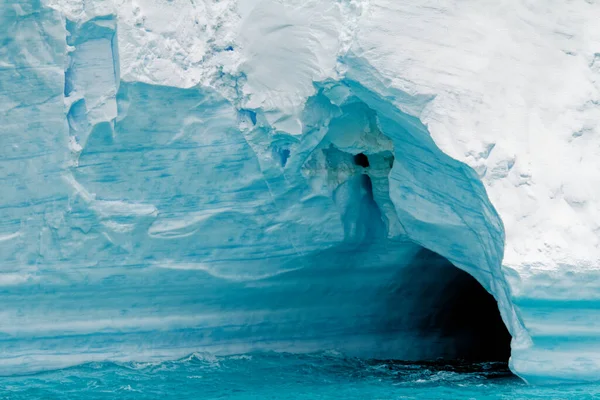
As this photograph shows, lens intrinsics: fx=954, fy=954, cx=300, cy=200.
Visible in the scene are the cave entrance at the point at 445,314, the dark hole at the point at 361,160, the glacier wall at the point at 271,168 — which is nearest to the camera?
the glacier wall at the point at 271,168

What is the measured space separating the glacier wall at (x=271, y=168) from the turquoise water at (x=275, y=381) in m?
0.17

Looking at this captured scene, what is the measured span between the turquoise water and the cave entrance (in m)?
0.58

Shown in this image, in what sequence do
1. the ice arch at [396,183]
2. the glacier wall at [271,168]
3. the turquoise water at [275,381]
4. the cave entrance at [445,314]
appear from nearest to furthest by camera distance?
the glacier wall at [271,168] < the ice arch at [396,183] < the turquoise water at [275,381] < the cave entrance at [445,314]

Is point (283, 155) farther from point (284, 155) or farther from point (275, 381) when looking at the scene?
point (275, 381)

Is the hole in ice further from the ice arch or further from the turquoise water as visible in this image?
the turquoise water

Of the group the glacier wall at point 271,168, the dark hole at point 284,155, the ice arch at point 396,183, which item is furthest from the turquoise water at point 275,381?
the dark hole at point 284,155

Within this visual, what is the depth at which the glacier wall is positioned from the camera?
5895 millimetres

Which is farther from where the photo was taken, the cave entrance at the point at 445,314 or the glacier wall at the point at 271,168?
the cave entrance at the point at 445,314

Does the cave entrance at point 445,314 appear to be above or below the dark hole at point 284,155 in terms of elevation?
below

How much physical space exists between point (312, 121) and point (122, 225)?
1.59 m

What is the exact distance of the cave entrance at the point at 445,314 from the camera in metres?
7.79

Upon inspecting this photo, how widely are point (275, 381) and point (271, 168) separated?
1.50 meters

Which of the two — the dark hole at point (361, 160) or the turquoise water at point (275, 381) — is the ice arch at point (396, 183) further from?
the turquoise water at point (275, 381)

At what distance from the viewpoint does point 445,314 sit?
831 centimetres
